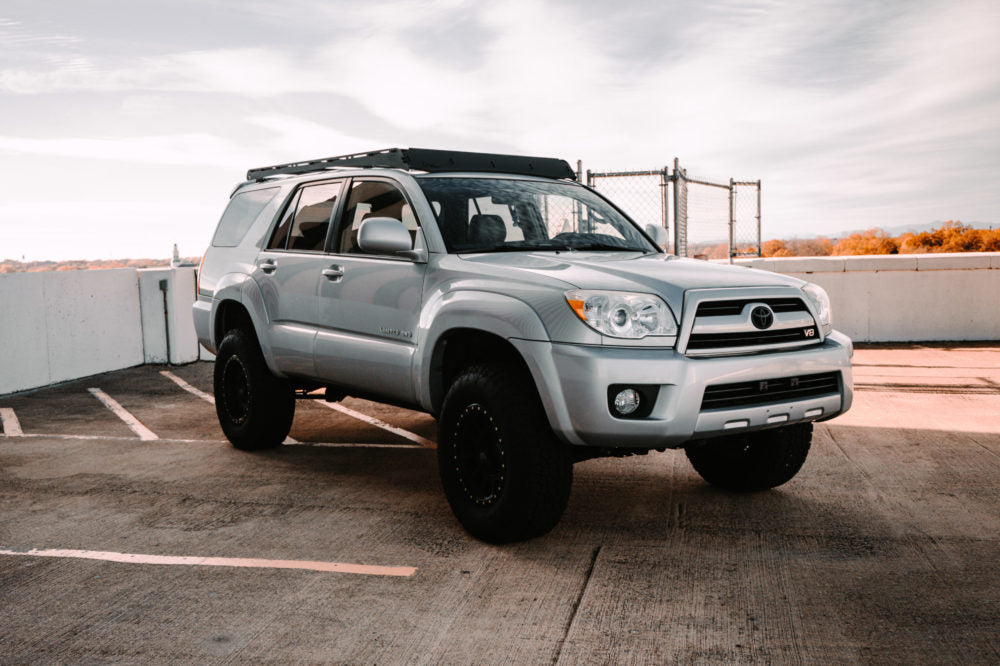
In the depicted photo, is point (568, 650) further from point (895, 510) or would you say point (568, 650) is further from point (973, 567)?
point (895, 510)

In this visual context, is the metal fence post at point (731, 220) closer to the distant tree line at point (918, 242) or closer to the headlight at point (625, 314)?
the distant tree line at point (918, 242)

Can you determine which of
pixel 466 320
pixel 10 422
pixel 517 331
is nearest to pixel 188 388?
pixel 10 422

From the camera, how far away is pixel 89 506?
18.1 feet

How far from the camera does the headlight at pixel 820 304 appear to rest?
4805mm

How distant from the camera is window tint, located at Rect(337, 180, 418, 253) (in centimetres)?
561

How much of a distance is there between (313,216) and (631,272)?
106 inches

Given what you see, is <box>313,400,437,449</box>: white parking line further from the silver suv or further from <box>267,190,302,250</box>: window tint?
<box>267,190,302,250</box>: window tint

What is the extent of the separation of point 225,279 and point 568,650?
464 cm

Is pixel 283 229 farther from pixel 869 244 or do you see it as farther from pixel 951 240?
pixel 951 240

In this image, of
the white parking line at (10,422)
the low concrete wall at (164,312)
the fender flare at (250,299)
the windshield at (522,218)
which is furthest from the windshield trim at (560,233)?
the low concrete wall at (164,312)

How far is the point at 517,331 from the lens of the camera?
443 centimetres

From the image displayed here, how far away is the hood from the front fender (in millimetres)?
197

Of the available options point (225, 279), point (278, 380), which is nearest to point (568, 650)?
point (278, 380)

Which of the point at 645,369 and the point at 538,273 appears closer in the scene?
the point at 645,369
